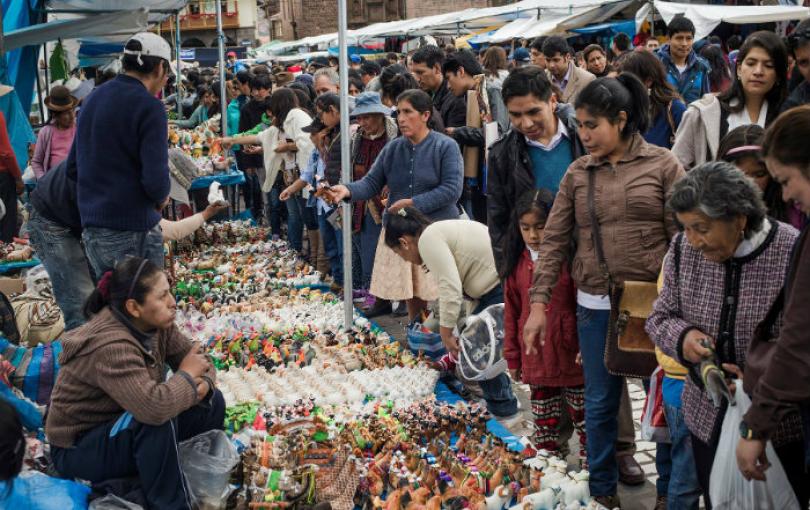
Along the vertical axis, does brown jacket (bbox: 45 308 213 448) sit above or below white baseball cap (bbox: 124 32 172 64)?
below

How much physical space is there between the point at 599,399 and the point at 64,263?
3.03m

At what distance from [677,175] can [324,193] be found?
2.43 m

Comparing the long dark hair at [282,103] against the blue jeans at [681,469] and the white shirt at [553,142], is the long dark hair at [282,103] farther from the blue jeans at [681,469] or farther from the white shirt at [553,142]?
the blue jeans at [681,469]

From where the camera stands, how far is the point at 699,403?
9.17 feet

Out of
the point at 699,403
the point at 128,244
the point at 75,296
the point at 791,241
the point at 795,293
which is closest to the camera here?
the point at 795,293

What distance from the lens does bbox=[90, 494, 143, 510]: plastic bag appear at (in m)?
3.30

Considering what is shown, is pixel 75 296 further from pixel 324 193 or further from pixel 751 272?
pixel 751 272

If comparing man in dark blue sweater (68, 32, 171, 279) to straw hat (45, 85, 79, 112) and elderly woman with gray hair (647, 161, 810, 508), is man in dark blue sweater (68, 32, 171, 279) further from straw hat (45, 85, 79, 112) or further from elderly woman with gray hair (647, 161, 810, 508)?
straw hat (45, 85, 79, 112)

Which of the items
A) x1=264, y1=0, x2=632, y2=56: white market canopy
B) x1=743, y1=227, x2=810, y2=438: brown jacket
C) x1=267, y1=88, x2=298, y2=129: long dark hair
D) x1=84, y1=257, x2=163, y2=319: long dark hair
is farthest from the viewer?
x1=264, y1=0, x2=632, y2=56: white market canopy

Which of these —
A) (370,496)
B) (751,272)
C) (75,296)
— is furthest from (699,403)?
(75,296)

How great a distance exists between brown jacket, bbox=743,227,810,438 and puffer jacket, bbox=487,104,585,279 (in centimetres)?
176

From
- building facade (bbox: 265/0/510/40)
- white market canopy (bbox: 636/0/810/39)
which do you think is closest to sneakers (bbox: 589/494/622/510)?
white market canopy (bbox: 636/0/810/39)

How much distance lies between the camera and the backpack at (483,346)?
4465 millimetres

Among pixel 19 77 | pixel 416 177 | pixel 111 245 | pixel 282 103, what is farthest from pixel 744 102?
pixel 19 77
